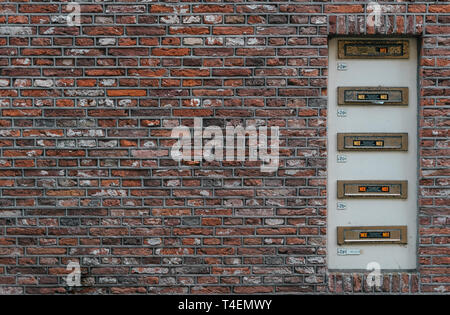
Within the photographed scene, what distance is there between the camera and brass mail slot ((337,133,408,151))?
3.71 m

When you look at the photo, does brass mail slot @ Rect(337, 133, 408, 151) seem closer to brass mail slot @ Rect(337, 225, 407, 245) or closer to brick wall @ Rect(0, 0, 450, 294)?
brick wall @ Rect(0, 0, 450, 294)

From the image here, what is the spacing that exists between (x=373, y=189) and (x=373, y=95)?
0.81m

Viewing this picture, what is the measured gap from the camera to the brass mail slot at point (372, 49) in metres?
3.69

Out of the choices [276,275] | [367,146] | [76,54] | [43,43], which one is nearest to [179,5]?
[76,54]

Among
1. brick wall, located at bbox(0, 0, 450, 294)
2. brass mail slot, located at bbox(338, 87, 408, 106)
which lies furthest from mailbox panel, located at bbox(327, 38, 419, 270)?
brick wall, located at bbox(0, 0, 450, 294)

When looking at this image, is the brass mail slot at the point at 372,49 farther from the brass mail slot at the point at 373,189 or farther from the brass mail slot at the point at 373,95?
the brass mail slot at the point at 373,189

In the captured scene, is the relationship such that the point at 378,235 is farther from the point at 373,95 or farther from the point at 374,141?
the point at 373,95

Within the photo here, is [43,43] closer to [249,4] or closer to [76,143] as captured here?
[76,143]

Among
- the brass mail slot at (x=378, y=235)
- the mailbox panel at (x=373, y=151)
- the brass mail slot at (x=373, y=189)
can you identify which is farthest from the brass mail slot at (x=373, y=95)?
the brass mail slot at (x=378, y=235)

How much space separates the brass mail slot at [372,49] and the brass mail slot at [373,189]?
3.53 feet

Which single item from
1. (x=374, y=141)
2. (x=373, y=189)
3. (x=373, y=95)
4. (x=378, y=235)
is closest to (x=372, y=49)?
(x=373, y=95)

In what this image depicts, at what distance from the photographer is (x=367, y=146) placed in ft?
12.2

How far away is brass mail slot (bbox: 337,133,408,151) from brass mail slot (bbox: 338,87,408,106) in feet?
0.91

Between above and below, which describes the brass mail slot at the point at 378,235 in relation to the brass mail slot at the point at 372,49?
below
